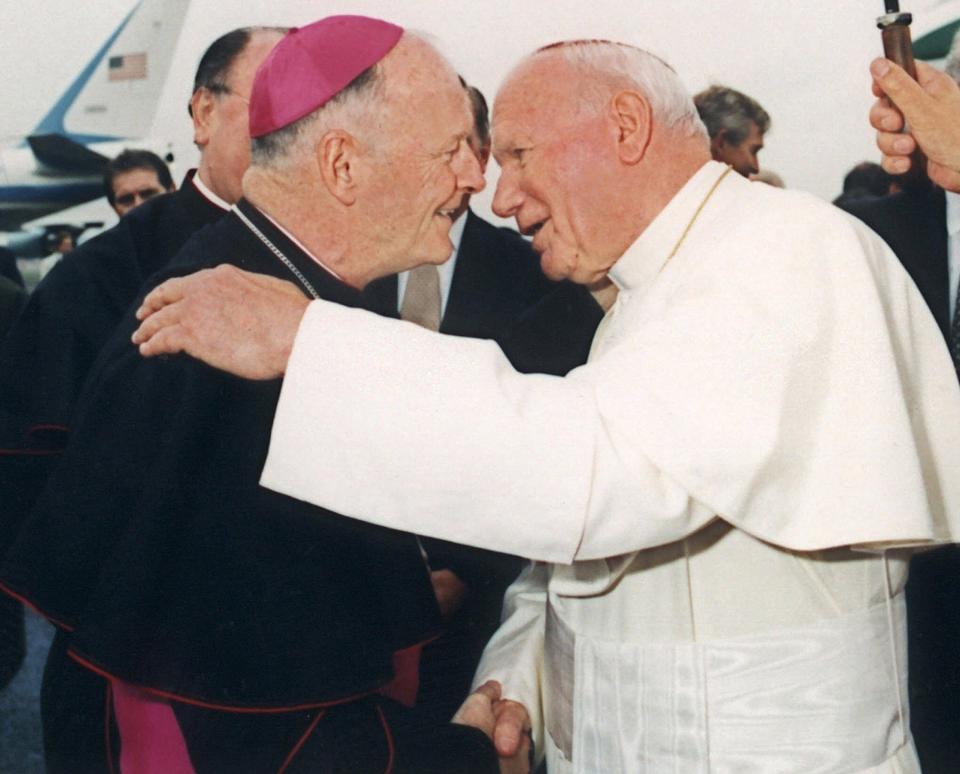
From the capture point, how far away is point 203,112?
2.56 metres

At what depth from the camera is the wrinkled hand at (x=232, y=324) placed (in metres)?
1.31

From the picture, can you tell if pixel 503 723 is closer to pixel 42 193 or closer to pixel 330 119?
pixel 330 119

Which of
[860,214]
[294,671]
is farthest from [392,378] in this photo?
[860,214]

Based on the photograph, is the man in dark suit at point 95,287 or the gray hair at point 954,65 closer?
the gray hair at point 954,65

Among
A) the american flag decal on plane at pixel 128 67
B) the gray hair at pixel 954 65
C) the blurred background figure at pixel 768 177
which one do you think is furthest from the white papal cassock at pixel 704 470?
the american flag decal on plane at pixel 128 67

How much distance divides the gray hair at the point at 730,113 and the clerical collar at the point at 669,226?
91cm

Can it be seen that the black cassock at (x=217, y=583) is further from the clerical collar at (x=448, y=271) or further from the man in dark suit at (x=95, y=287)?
the clerical collar at (x=448, y=271)

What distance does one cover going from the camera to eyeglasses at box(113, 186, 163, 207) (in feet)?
10.00

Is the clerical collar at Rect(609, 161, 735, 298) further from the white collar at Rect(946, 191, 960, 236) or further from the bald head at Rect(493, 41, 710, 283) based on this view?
the white collar at Rect(946, 191, 960, 236)

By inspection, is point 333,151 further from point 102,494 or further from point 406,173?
point 102,494

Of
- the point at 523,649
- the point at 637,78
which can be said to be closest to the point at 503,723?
the point at 523,649

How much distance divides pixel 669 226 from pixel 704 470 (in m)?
0.56

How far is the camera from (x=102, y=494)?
144 cm

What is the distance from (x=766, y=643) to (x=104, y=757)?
929 millimetres
